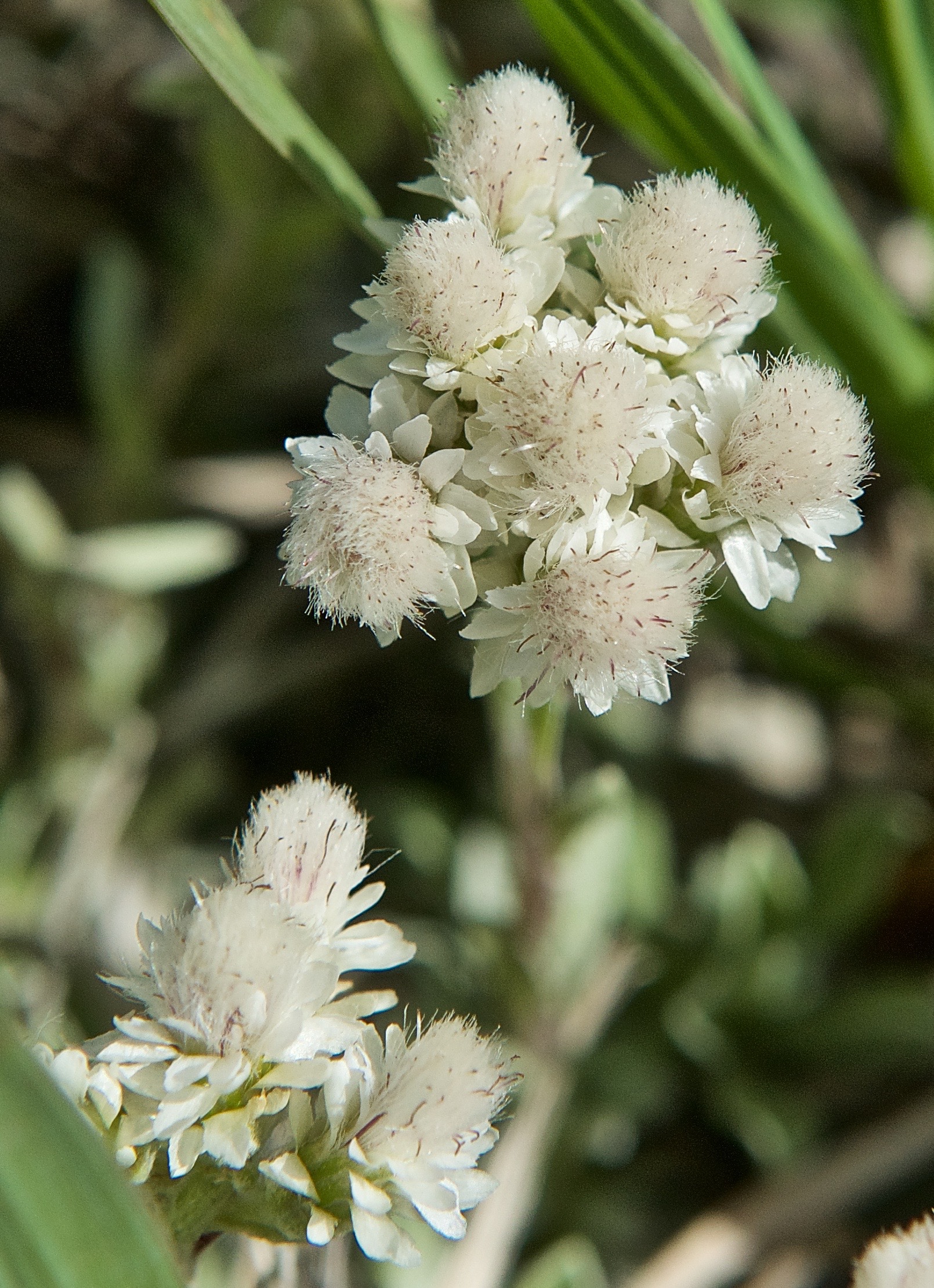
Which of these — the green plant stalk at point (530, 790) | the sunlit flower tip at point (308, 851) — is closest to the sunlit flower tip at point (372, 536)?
the sunlit flower tip at point (308, 851)

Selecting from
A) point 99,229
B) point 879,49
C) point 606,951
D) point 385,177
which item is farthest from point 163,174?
point 606,951

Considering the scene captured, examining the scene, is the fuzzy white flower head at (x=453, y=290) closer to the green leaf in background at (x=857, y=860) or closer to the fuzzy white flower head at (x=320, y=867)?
the fuzzy white flower head at (x=320, y=867)

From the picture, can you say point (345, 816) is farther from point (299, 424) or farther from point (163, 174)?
point (163, 174)

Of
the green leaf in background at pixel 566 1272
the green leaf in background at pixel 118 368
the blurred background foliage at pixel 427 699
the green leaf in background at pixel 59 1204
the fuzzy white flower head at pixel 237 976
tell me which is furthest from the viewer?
the green leaf in background at pixel 118 368

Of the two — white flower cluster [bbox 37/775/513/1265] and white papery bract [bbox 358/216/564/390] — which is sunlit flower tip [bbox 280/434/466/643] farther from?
white flower cluster [bbox 37/775/513/1265]

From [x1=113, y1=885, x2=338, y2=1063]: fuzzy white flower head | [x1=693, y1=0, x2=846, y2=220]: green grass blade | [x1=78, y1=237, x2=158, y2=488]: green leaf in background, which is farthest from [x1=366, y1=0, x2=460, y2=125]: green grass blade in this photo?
[x1=113, y1=885, x2=338, y2=1063]: fuzzy white flower head

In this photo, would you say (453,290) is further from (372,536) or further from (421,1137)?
(421,1137)

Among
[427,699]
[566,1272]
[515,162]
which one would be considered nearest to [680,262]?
[515,162]

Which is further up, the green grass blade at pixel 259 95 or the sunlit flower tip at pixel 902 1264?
the green grass blade at pixel 259 95
